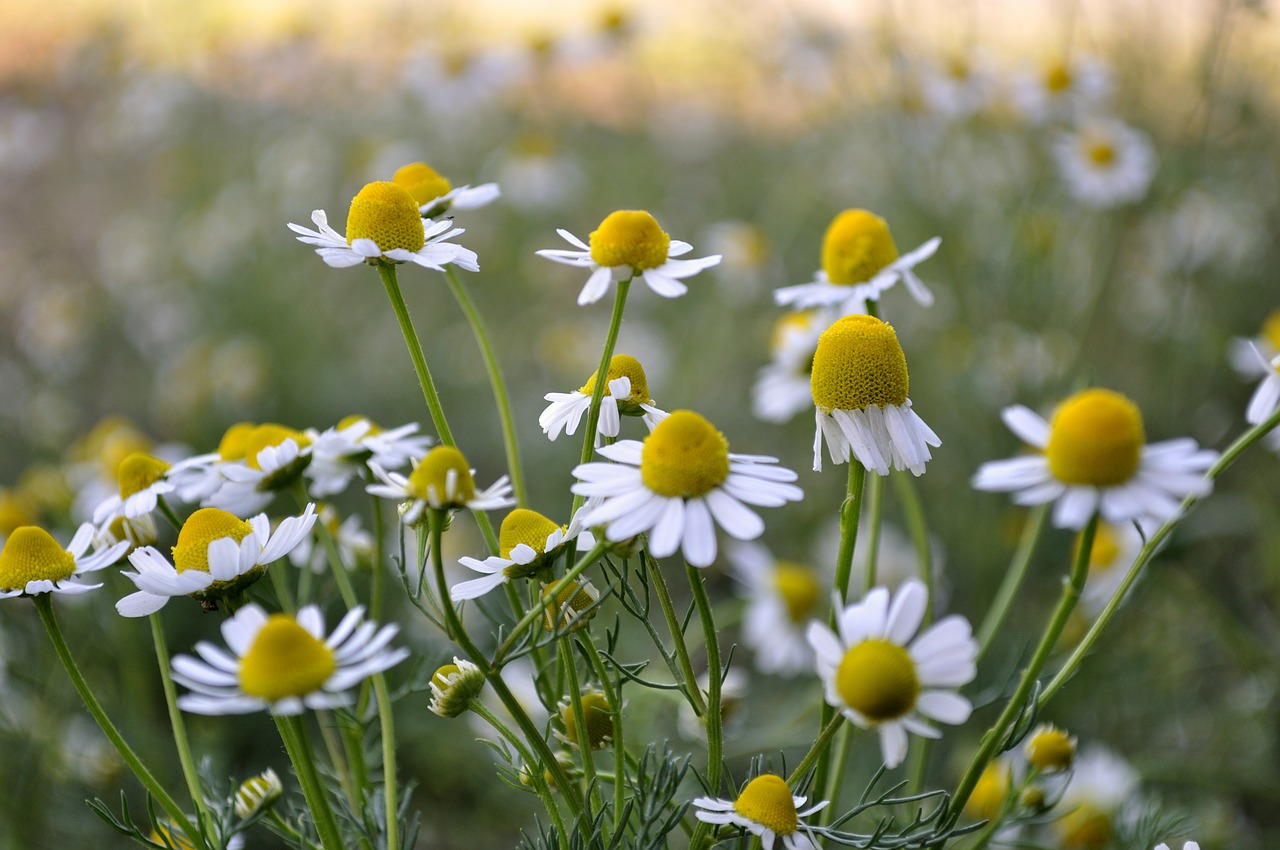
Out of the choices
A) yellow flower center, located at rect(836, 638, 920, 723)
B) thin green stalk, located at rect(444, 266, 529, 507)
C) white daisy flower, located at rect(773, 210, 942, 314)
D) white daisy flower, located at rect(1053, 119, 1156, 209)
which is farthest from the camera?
white daisy flower, located at rect(1053, 119, 1156, 209)

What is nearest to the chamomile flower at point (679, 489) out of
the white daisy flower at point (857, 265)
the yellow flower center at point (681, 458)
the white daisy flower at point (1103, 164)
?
the yellow flower center at point (681, 458)

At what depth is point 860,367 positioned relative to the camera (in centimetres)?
60

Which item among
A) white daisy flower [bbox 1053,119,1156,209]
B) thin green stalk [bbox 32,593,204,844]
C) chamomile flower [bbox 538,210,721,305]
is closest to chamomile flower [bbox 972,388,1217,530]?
chamomile flower [bbox 538,210,721,305]

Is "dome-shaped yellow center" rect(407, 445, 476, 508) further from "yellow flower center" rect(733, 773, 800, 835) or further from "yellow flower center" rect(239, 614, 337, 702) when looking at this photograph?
"yellow flower center" rect(733, 773, 800, 835)

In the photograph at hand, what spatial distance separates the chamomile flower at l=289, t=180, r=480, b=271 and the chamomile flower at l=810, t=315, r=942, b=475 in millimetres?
215

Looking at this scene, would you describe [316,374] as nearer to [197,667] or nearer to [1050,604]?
[1050,604]

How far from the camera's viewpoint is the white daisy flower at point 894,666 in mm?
471

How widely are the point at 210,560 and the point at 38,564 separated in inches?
6.6

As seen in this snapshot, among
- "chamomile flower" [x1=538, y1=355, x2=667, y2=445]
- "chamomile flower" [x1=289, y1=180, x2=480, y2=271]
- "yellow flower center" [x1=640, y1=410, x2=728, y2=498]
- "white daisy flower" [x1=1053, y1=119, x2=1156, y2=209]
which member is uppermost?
"chamomile flower" [x1=289, y1=180, x2=480, y2=271]

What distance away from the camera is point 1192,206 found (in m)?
2.16

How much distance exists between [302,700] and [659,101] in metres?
4.25

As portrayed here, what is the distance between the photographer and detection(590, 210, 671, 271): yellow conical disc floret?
65 cm

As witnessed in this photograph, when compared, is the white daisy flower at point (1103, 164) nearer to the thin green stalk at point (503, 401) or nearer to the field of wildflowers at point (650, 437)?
the field of wildflowers at point (650, 437)

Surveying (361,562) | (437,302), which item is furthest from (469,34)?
(361,562)
